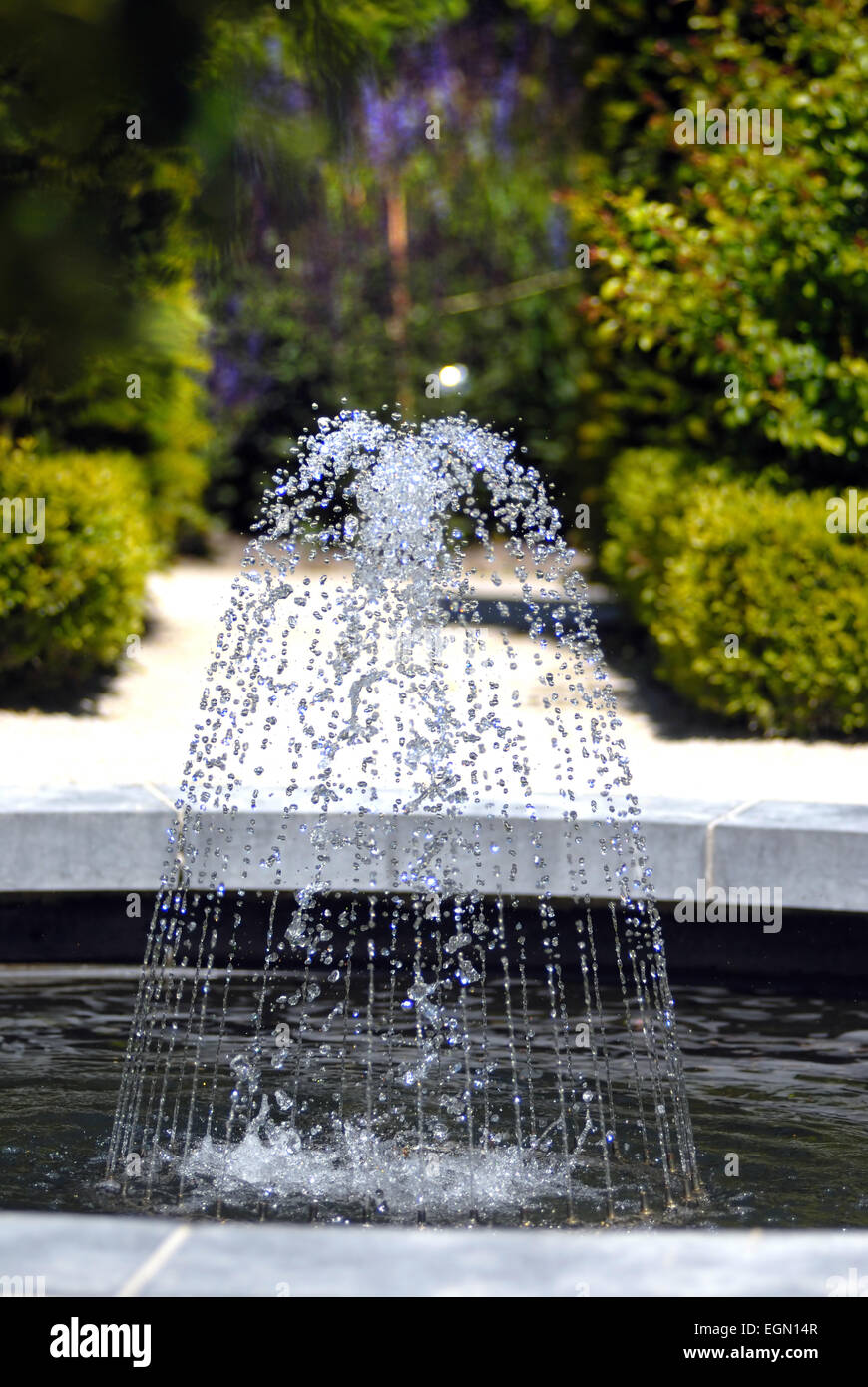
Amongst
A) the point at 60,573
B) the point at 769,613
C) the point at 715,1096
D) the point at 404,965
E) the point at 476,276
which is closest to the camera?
the point at 715,1096

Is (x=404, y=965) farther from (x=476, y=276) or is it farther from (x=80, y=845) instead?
(x=476, y=276)

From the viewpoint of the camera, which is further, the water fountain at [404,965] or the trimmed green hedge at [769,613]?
the trimmed green hedge at [769,613]

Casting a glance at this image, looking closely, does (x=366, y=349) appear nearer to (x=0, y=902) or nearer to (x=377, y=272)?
(x=377, y=272)

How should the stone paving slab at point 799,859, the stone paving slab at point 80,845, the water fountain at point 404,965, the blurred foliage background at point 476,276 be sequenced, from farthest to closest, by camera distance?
the stone paving slab at point 80,845 → the stone paving slab at point 799,859 → the water fountain at point 404,965 → the blurred foliage background at point 476,276

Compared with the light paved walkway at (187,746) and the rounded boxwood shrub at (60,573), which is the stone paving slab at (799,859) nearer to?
the light paved walkway at (187,746)

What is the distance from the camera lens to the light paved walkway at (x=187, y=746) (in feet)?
24.9

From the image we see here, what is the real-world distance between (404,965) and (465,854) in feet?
1.39

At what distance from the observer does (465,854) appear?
5422mm

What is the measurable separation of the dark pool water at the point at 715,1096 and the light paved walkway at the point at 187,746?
908 millimetres

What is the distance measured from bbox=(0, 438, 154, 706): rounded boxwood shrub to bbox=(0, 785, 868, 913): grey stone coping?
10.8 ft

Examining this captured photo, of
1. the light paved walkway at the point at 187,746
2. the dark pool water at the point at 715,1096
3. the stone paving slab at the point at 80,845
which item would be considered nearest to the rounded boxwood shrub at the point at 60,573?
the light paved walkway at the point at 187,746

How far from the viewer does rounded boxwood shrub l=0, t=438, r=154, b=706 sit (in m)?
8.69

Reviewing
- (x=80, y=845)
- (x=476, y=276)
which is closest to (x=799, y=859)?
(x=80, y=845)

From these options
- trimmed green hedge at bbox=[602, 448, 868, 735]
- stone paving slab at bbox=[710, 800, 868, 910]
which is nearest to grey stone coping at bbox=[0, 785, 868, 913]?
stone paving slab at bbox=[710, 800, 868, 910]
